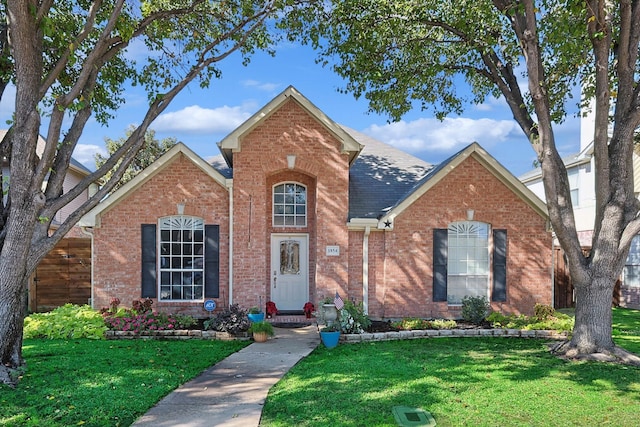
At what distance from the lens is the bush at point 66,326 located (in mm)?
10148

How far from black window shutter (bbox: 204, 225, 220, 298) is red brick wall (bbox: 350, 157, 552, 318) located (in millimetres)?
3596

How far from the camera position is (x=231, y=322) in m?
10.4

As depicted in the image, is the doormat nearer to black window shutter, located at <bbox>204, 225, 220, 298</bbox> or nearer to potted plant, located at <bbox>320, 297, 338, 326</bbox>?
potted plant, located at <bbox>320, 297, 338, 326</bbox>

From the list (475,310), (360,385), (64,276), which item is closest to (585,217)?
(475,310)

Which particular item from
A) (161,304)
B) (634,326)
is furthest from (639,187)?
(161,304)

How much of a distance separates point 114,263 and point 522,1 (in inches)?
432

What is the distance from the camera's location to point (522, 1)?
794 cm

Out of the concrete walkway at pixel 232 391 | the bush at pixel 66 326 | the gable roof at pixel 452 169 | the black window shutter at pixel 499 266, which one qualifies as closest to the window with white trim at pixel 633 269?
the gable roof at pixel 452 169

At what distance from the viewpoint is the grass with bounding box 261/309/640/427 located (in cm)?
554

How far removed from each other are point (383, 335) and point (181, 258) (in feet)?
18.9

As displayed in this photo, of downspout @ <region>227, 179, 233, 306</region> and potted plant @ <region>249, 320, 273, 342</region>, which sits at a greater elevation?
downspout @ <region>227, 179, 233, 306</region>

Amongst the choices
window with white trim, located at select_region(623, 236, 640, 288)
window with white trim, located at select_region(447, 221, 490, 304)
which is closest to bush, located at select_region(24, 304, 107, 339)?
window with white trim, located at select_region(447, 221, 490, 304)

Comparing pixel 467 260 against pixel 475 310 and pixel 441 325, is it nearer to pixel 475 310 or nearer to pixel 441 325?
pixel 475 310

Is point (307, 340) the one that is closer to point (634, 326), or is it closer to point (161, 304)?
point (161, 304)
